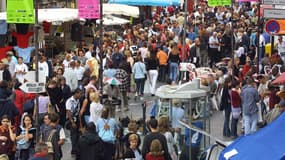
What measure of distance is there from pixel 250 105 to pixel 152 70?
7.02 m

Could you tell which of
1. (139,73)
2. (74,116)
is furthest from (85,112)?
(139,73)

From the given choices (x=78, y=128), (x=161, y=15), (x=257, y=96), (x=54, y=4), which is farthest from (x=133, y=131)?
(x=161, y=15)

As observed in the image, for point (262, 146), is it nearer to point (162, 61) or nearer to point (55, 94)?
point (55, 94)

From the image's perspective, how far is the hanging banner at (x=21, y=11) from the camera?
1330 centimetres

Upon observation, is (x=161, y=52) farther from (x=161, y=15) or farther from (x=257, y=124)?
(x=161, y=15)

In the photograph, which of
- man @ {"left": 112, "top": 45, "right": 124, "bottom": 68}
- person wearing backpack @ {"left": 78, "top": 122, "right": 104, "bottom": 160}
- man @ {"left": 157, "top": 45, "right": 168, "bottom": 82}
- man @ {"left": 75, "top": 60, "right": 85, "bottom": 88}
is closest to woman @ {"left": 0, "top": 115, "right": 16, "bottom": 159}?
person wearing backpack @ {"left": 78, "top": 122, "right": 104, "bottom": 160}

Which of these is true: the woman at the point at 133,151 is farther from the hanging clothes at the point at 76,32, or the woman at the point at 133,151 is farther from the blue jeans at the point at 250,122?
the hanging clothes at the point at 76,32

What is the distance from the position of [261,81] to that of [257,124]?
6.11 ft

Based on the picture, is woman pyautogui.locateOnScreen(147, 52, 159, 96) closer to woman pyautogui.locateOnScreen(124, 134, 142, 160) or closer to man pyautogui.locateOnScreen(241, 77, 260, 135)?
man pyautogui.locateOnScreen(241, 77, 260, 135)

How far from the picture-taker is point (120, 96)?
20.1m

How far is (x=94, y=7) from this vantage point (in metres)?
17.7

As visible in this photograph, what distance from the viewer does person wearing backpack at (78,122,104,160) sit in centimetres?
1198

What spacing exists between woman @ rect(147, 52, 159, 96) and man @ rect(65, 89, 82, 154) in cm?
698

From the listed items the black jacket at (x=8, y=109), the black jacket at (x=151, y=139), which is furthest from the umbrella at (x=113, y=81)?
the black jacket at (x=151, y=139)
